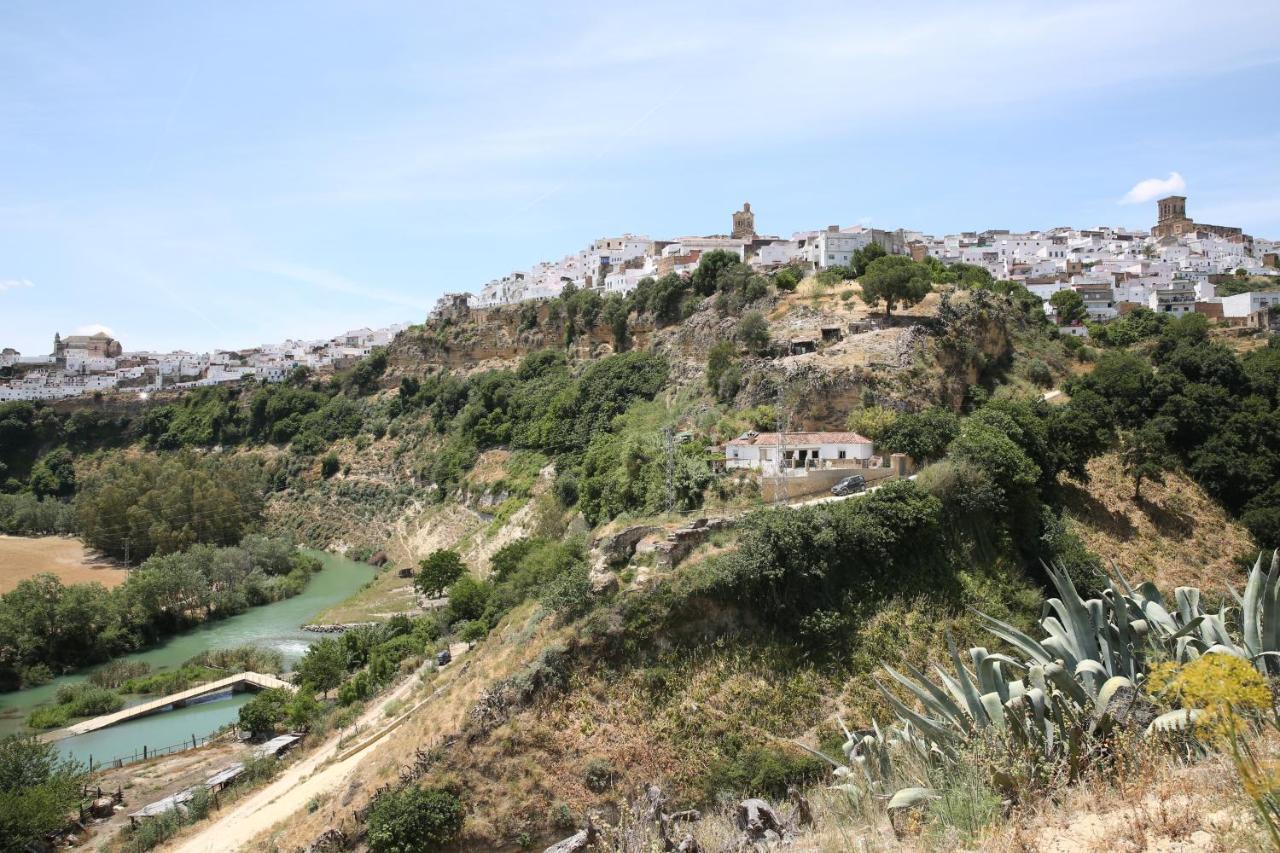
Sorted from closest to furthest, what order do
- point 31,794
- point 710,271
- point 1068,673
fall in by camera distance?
point 1068,673
point 31,794
point 710,271

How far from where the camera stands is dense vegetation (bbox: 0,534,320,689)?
27736 millimetres

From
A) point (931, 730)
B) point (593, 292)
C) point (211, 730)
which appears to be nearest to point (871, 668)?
point (931, 730)

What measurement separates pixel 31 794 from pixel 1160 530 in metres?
29.9

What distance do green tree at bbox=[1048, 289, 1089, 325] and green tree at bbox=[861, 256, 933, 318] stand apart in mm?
18957

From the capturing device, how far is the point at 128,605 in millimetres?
31672

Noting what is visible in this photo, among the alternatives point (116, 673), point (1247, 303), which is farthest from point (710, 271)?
point (116, 673)

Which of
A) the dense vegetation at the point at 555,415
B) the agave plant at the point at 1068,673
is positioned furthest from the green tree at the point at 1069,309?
the agave plant at the point at 1068,673

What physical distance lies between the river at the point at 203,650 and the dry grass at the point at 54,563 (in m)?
7.93

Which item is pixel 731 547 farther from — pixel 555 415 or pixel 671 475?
pixel 555 415

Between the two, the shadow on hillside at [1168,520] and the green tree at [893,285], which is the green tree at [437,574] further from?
the shadow on hillside at [1168,520]

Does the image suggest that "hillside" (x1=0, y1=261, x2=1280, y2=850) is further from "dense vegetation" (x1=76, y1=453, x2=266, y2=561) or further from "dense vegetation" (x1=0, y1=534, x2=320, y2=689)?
"dense vegetation" (x1=0, y1=534, x2=320, y2=689)

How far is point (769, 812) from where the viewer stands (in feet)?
30.4

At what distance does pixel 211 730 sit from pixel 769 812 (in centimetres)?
2079

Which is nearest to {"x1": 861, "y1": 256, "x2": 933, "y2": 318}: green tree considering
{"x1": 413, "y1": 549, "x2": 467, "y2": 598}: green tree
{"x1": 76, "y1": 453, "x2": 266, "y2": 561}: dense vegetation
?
{"x1": 413, "y1": 549, "x2": 467, "y2": 598}: green tree
